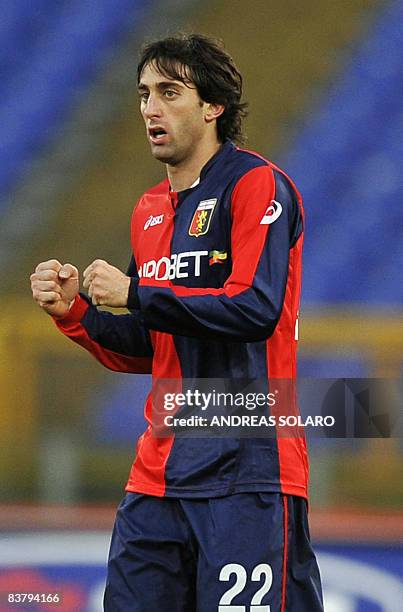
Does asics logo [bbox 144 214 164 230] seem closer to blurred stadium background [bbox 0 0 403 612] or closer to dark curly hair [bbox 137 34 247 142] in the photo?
dark curly hair [bbox 137 34 247 142]

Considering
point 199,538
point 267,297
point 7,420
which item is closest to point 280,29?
point 7,420

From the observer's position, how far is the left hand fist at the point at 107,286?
171 centimetres

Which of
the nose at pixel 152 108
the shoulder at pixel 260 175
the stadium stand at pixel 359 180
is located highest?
the stadium stand at pixel 359 180

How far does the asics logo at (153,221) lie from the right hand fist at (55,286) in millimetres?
162

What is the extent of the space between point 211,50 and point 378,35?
0.98m

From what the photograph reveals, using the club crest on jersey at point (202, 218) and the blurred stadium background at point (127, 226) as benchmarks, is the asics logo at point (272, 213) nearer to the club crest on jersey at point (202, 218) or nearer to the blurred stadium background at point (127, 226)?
the club crest on jersey at point (202, 218)

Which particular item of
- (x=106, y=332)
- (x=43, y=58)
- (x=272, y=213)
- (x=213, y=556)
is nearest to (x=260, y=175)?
(x=272, y=213)

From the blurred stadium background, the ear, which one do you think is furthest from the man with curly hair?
the blurred stadium background

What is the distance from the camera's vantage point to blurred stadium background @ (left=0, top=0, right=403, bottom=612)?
2.67 m

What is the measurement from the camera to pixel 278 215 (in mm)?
1771

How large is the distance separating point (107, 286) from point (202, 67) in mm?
460

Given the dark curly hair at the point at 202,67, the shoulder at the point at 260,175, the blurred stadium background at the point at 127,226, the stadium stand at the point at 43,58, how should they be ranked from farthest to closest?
1. the stadium stand at the point at 43,58
2. the blurred stadium background at the point at 127,226
3. the dark curly hair at the point at 202,67
4. the shoulder at the point at 260,175

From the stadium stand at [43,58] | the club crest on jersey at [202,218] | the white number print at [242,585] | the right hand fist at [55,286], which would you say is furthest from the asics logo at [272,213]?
the stadium stand at [43,58]

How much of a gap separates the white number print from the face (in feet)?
2.22
